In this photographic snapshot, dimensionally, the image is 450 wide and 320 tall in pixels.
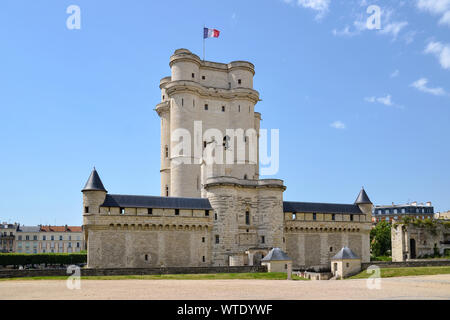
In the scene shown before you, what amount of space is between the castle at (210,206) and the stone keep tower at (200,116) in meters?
0.11

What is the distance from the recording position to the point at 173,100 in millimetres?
51875

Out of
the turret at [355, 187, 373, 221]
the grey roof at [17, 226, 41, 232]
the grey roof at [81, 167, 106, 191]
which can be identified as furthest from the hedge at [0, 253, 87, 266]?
the turret at [355, 187, 373, 221]

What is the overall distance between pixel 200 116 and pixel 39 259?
27.9 m

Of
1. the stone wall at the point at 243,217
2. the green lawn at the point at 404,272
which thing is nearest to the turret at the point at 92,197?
the stone wall at the point at 243,217

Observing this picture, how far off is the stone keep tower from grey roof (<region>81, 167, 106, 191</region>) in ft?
37.0

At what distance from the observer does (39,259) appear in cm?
5866

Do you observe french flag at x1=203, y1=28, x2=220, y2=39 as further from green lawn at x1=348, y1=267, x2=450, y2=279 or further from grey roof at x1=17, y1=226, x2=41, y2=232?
grey roof at x1=17, y1=226, x2=41, y2=232

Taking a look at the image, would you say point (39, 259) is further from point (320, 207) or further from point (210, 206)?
point (320, 207)

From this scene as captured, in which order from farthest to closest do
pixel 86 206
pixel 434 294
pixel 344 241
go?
pixel 344 241
pixel 86 206
pixel 434 294

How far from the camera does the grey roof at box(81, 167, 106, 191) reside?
1575 inches

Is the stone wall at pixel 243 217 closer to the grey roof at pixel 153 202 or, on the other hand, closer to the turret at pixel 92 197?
the grey roof at pixel 153 202
